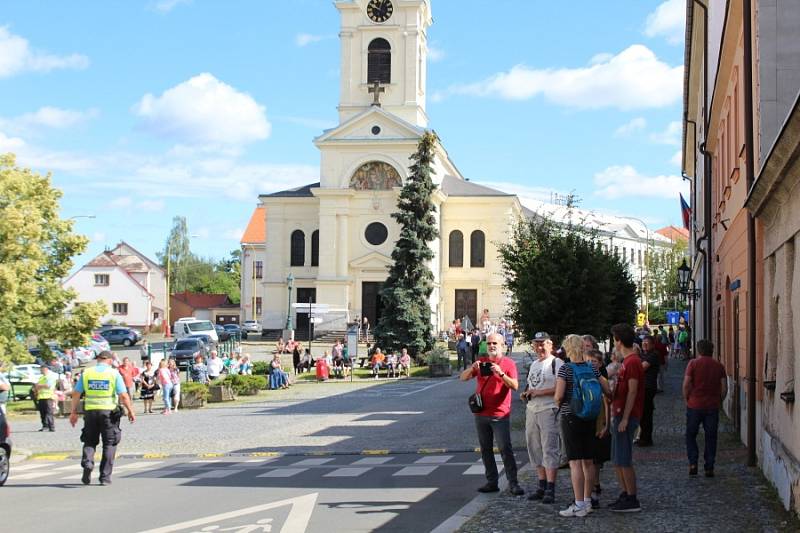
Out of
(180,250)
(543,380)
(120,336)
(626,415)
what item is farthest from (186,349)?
(180,250)

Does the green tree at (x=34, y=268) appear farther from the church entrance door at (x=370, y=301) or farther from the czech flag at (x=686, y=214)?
the church entrance door at (x=370, y=301)

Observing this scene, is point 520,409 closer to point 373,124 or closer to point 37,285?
point 37,285

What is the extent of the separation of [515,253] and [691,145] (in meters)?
16.4

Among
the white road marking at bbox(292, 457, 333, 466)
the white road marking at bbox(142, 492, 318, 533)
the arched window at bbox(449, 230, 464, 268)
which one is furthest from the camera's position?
Answer: the arched window at bbox(449, 230, 464, 268)

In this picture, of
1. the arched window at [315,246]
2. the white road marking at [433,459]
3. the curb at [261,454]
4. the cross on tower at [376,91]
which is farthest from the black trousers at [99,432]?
the arched window at [315,246]

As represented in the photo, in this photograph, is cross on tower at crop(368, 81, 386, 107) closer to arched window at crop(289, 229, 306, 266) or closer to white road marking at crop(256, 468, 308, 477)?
arched window at crop(289, 229, 306, 266)

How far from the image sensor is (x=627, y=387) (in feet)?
35.4

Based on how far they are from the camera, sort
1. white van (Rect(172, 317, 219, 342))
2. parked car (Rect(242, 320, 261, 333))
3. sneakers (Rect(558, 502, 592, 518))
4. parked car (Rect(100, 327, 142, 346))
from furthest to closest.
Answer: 1. parked car (Rect(242, 320, 261, 333))
2. parked car (Rect(100, 327, 142, 346))
3. white van (Rect(172, 317, 219, 342))
4. sneakers (Rect(558, 502, 592, 518))

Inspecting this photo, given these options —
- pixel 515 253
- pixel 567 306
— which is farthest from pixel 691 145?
pixel 567 306

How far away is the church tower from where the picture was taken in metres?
71.1

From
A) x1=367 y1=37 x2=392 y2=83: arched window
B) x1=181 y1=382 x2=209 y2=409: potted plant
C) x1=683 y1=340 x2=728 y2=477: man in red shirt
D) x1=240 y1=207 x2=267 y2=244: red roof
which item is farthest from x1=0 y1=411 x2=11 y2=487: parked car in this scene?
x1=240 y1=207 x2=267 y2=244: red roof

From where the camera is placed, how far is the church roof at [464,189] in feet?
242

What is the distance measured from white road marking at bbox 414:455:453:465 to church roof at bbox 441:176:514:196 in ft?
189

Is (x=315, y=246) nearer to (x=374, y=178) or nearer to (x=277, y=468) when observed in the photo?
(x=374, y=178)
